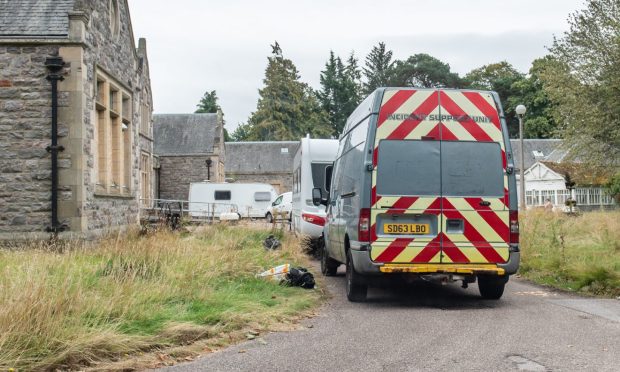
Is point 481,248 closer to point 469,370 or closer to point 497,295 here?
point 497,295

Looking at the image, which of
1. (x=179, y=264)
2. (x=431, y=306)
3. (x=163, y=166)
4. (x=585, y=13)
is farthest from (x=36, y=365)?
(x=163, y=166)

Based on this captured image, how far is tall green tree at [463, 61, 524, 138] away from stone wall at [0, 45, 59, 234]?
57.4 m

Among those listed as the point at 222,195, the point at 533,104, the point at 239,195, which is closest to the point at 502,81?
the point at 533,104

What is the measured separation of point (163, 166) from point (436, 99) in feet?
136

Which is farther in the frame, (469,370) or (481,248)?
(481,248)

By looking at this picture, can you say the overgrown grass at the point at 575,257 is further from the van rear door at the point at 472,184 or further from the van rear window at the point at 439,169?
the van rear window at the point at 439,169

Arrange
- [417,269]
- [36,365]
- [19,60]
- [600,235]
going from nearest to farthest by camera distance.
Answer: [36,365]
[417,269]
[19,60]
[600,235]

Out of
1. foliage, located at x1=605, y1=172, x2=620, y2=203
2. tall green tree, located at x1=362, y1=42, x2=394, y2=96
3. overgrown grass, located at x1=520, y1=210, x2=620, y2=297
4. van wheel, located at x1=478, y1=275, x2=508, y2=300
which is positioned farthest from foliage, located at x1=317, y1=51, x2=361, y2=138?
van wheel, located at x1=478, y1=275, x2=508, y2=300

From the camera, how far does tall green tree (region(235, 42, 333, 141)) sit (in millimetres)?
71750

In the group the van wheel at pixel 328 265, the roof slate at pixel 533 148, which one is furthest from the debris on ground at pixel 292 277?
the roof slate at pixel 533 148

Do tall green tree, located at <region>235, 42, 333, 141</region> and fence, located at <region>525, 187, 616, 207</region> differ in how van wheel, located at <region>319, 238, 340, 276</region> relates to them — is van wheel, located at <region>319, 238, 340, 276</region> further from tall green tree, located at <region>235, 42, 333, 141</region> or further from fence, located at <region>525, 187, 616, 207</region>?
tall green tree, located at <region>235, 42, 333, 141</region>

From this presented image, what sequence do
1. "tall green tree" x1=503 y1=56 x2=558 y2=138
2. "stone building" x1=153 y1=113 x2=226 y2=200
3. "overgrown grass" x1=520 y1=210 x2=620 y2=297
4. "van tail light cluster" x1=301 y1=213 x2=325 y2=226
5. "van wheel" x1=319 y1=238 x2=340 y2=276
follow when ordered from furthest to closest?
"tall green tree" x1=503 y1=56 x2=558 y2=138 → "stone building" x1=153 y1=113 x2=226 y2=200 → "van tail light cluster" x1=301 y1=213 x2=325 y2=226 → "van wheel" x1=319 y1=238 x2=340 y2=276 → "overgrown grass" x1=520 y1=210 x2=620 y2=297

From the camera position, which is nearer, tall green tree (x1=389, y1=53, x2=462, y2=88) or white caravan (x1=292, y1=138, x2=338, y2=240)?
white caravan (x1=292, y1=138, x2=338, y2=240)

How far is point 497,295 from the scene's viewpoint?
9.68 metres
